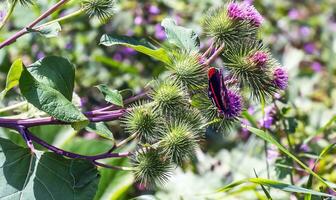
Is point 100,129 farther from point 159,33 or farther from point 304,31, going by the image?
point 304,31

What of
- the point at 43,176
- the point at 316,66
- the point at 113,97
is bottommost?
the point at 316,66

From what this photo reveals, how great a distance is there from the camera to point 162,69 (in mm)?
2168

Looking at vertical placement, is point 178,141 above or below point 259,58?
below

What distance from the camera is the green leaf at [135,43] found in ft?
5.78

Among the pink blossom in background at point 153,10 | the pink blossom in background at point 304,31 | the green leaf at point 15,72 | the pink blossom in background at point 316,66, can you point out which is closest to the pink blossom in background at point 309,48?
the pink blossom in background at point 304,31

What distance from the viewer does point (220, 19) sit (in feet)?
6.11

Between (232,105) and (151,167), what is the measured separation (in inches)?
11.8

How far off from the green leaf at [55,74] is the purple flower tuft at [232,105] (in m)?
0.50

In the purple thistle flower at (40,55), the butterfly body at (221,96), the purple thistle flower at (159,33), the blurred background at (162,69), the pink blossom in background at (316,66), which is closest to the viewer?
the butterfly body at (221,96)

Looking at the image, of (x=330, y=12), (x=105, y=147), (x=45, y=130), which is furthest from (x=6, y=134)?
(x=330, y=12)

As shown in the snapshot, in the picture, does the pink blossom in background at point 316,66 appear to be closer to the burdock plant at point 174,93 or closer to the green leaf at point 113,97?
the burdock plant at point 174,93

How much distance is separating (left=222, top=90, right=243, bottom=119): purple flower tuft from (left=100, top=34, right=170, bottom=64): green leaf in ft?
0.72

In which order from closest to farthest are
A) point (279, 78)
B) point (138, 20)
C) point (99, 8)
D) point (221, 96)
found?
point (221, 96), point (279, 78), point (99, 8), point (138, 20)

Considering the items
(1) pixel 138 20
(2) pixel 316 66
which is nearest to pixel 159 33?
(1) pixel 138 20
